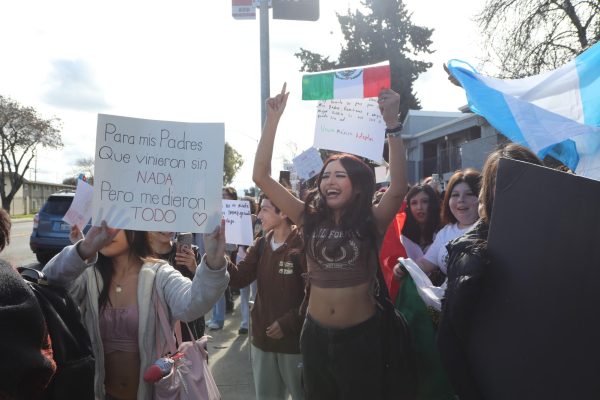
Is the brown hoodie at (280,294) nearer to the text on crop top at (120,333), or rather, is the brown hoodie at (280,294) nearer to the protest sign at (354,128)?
the protest sign at (354,128)

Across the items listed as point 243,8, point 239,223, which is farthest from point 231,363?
point 243,8

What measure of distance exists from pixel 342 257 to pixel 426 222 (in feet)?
5.63

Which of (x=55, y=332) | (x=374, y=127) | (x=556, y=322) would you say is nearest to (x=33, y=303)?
(x=55, y=332)

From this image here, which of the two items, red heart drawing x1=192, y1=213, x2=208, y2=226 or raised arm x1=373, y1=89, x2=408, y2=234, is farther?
raised arm x1=373, y1=89, x2=408, y2=234

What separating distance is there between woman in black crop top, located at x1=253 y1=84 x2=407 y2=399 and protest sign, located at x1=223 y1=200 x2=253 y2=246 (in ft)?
5.41

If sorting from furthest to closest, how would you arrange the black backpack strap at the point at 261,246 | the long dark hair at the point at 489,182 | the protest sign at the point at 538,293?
the black backpack strap at the point at 261,246
the long dark hair at the point at 489,182
the protest sign at the point at 538,293

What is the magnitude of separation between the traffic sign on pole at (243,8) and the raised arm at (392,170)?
348 centimetres

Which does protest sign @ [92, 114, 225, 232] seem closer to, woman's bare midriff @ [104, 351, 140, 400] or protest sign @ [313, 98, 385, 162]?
woman's bare midriff @ [104, 351, 140, 400]

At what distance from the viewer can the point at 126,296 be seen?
230cm

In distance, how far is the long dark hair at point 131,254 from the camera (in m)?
2.36

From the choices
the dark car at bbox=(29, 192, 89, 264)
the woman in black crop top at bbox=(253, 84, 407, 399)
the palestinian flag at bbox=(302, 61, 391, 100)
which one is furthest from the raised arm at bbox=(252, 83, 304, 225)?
the dark car at bbox=(29, 192, 89, 264)

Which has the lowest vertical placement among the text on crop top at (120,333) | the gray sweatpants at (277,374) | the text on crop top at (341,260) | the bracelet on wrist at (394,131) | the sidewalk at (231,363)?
the sidewalk at (231,363)

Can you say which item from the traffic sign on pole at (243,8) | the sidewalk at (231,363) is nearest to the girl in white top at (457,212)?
the sidewalk at (231,363)

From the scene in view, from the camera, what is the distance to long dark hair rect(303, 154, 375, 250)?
8.46ft
